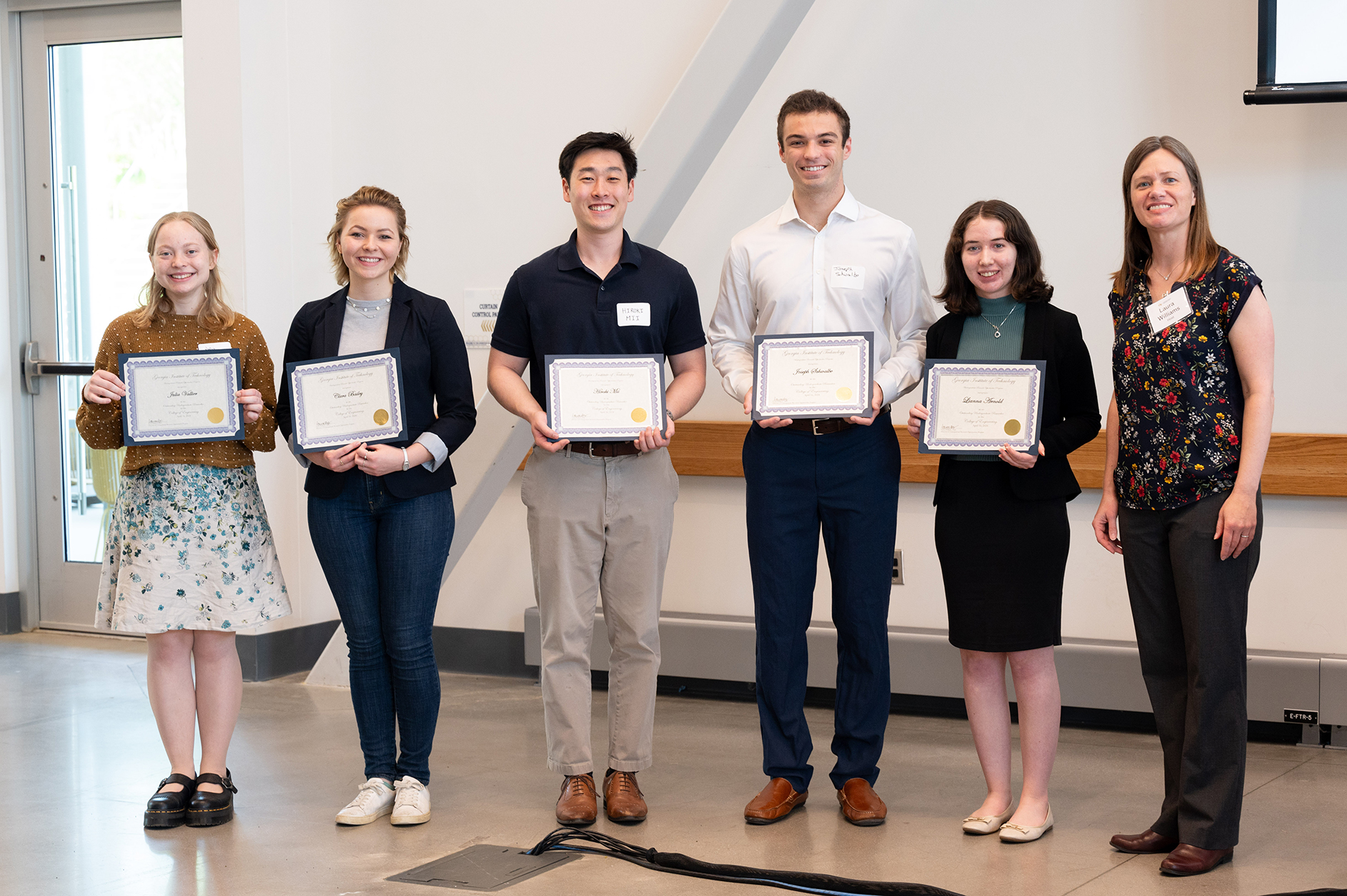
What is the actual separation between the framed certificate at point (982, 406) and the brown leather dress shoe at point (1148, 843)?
3.04 feet

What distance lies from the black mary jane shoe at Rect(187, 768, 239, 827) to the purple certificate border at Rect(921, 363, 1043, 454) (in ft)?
6.63

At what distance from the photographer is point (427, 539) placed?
3.21m

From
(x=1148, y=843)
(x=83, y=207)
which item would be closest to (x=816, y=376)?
(x=1148, y=843)

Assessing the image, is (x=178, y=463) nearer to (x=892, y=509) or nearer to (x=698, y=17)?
(x=892, y=509)

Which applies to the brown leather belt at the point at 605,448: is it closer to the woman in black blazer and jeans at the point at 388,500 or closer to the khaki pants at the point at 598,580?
the khaki pants at the point at 598,580

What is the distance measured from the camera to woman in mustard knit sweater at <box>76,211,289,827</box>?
319cm

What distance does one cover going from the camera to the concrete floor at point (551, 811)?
9.28 ft

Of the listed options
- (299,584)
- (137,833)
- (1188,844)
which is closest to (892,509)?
(1188,844)

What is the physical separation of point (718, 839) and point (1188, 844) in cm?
107

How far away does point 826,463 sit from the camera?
10.2ft

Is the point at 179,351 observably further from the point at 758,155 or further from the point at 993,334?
the point at 758,155

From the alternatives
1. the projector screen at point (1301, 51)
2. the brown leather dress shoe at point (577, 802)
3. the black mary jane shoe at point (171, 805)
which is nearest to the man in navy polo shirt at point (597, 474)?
the brown leather dress shoe at point (577, 802)

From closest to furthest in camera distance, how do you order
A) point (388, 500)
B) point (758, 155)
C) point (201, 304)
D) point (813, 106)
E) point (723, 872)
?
point (723, 872) < point (813, 106) < point (388, 500) < point (201, 304) < point (758, 155)

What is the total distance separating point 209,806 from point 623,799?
3.51 feet
